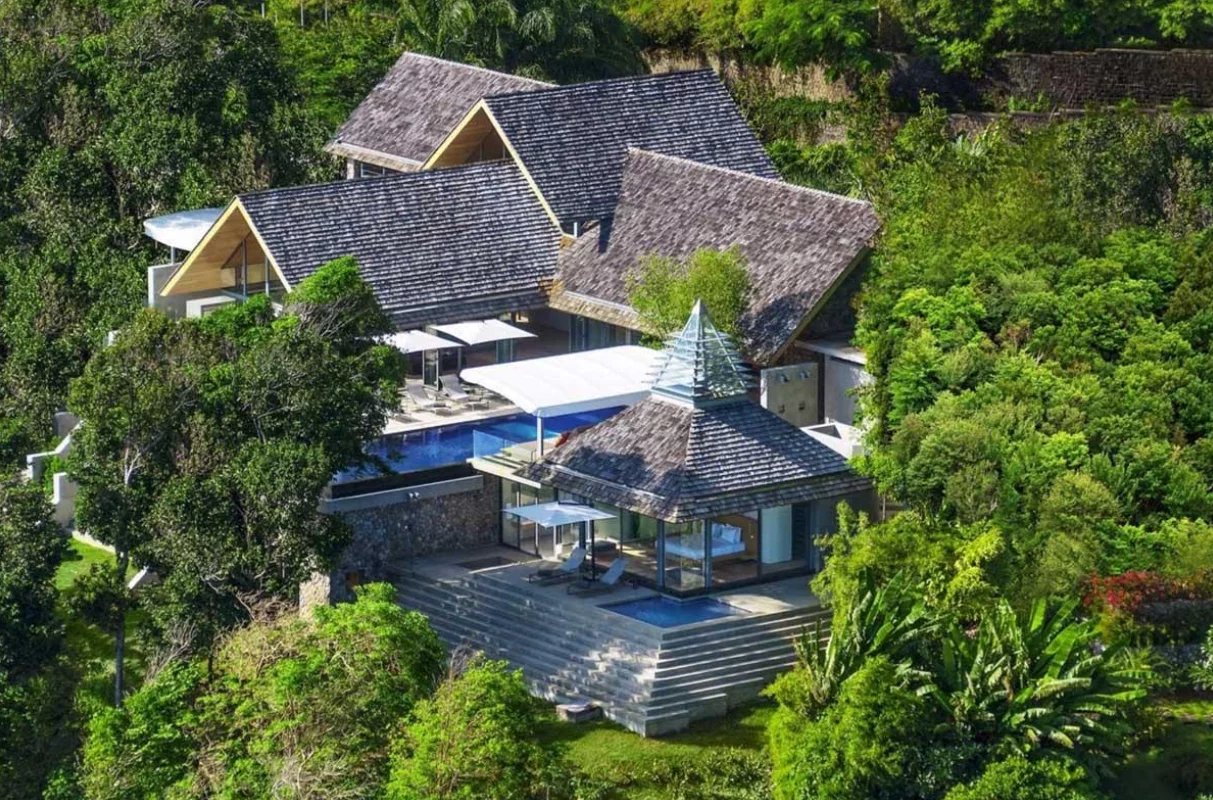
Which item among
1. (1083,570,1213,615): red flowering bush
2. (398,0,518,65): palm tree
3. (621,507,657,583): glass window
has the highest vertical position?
(398,0,518,65): palm tree

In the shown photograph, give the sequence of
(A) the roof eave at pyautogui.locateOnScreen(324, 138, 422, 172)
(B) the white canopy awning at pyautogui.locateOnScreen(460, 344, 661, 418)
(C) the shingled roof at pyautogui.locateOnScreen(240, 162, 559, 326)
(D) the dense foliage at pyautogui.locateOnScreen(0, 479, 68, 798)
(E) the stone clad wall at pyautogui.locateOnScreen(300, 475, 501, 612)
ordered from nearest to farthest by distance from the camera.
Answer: (D) the dense foliage at pyautogui.locateOnScreen(0, 479, 68, 798), (E) the stone clad wall at pyautogui.locateOnScreen(300, 475, 501, 612), (B) the white canopy awning at pyautogui.locateOnScreen(460, 344, 661, 418), (C) the shingled roof at pyautogui.locateOnScreen(240, 162, 559, 326), (A) the roof eave at pyautogui.locateOnScreen(324, 138, 422, 172)

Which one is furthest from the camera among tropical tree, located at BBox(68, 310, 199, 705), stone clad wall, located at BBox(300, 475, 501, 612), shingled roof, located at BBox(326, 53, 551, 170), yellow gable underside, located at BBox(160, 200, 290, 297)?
shingled roof, located at BBox(326, 53, 551, 170)

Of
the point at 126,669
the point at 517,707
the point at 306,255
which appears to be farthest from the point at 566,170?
the point at 517,707

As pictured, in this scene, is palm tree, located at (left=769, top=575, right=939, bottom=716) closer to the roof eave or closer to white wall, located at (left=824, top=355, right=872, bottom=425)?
white wall, located at (left=824, top=355, right=872, bottom=425)

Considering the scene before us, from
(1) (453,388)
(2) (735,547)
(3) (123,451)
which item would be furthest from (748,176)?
(3) (123,451)

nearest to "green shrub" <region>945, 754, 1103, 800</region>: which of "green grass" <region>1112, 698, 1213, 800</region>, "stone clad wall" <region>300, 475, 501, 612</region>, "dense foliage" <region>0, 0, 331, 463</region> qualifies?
"green grass" <region>1112, 698, 1213, 800</region>

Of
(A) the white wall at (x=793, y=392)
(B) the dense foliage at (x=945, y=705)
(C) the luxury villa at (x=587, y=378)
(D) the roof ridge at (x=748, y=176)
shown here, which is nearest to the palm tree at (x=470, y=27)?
(C) the luxury villa at (x=587, y=378)

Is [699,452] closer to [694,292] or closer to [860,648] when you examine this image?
[694,292]
